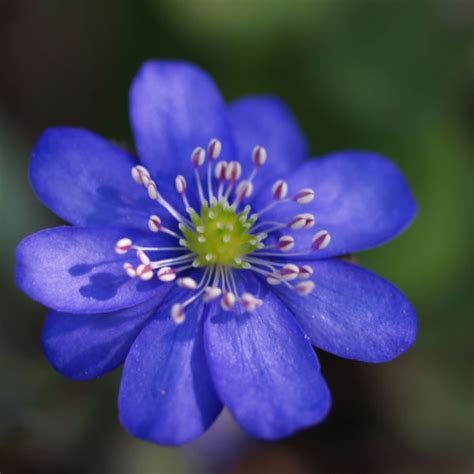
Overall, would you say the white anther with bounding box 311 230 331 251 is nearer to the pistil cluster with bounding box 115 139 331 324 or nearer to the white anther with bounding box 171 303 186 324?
the pistil cluster with bounding box 115 139 331 324

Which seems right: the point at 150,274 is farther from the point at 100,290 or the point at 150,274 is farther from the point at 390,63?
the point at 390,63

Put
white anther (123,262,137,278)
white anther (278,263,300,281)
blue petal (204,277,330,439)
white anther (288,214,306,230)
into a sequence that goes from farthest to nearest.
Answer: white anther (288,214,306,230), white anther (278,263,300,281), white anther (123,262,137,278), blue petal (204,277,330,439)

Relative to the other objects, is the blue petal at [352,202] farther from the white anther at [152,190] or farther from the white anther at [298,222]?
the white anther at [152,190]

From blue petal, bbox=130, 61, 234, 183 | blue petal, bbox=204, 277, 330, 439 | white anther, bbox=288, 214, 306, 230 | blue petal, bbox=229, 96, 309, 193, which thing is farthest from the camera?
blue petal, bbox=229, 96, 309, 193

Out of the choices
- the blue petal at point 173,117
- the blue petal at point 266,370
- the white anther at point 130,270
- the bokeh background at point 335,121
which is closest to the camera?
the blue petal at point 266,370

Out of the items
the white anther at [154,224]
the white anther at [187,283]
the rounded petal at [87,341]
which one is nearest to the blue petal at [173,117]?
the white anther at [154,224]

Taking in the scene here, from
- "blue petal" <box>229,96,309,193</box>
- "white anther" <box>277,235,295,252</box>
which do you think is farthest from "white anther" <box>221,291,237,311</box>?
"blue petal" <box>229,96,309,193</box>
